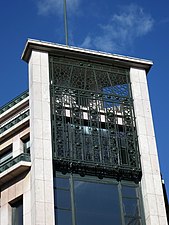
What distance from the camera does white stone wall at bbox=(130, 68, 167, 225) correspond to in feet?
122

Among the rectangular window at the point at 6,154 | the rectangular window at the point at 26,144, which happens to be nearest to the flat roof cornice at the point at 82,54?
the rectangular window at the point at 26,144

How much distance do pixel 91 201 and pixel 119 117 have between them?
261 inches

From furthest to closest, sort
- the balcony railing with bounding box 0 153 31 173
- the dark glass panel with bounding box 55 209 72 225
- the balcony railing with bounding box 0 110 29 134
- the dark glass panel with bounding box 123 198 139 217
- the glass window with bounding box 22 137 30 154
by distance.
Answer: the balcony railing with bounding box 0 110 29 134, the glass window with bounding box 22 137 30 154, the balcony railing with bounding box 0 153 31 173, the dark glass panel with bounding box 123 198 139 217, the dark glass panel with bounding box 55 209 72 225

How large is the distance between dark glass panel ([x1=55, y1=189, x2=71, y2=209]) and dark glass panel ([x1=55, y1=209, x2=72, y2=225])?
1.09ft

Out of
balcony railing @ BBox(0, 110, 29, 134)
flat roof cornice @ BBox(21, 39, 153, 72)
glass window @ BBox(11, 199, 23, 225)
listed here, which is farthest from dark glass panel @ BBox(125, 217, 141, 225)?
flat roof cornice @ BBox(21, 39, 153, 72)

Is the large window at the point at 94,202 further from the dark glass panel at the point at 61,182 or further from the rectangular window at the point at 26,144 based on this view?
the rectangular window at the point at 26,144

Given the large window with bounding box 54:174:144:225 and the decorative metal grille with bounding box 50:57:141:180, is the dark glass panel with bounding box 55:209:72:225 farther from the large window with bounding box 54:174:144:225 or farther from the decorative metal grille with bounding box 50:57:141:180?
the decorative metal grille with bounding box 50:57:141:180

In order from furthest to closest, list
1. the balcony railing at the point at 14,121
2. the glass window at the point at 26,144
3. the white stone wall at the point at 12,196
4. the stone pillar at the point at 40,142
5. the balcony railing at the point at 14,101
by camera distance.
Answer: the balcony railing at the point at 14,101 → the balcony railing at the point at 14,121 → the glass window at the point at 26,144 → the white stone wall at the point at 12,196 → the stone pillar at the point at 40,142

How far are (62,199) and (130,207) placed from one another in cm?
416

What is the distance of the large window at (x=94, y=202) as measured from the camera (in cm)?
3581

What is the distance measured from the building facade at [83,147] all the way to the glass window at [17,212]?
64 mm

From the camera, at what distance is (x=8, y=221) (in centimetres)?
3825

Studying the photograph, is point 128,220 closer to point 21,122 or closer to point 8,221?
point 8,221

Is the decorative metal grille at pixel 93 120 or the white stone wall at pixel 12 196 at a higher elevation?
the decorative metal grille at pixel 93 120
